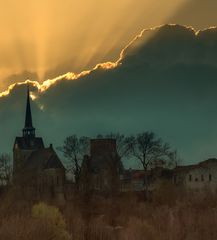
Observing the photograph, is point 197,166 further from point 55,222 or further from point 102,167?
point 55,222

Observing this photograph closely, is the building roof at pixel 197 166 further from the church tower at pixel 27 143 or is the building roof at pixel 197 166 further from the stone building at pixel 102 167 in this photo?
the church tower at pixel 27 143

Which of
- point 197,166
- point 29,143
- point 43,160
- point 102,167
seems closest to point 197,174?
point 197,166

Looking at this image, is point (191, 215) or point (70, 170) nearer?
point (191, 215)

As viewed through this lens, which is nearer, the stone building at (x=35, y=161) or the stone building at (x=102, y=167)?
the stone building at (x=102, y=167)

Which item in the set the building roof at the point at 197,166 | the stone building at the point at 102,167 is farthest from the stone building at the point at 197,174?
the stone building at the point at 102,167

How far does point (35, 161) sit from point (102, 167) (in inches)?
1347

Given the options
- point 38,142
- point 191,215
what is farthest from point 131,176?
point 191,215

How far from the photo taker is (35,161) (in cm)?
12912

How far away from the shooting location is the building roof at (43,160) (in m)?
121

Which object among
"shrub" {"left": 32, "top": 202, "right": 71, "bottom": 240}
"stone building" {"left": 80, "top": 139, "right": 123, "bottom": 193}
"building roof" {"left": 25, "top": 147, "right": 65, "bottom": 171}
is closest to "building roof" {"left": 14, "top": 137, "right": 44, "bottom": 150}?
"building roof" {"left": 25, "top": 147, "right": 65, "bottom": 171}

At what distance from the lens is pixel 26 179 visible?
8875 centimetres

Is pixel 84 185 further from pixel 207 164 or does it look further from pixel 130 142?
pixel 207 164

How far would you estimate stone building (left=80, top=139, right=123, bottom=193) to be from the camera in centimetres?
8512

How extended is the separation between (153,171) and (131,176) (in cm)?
1081
